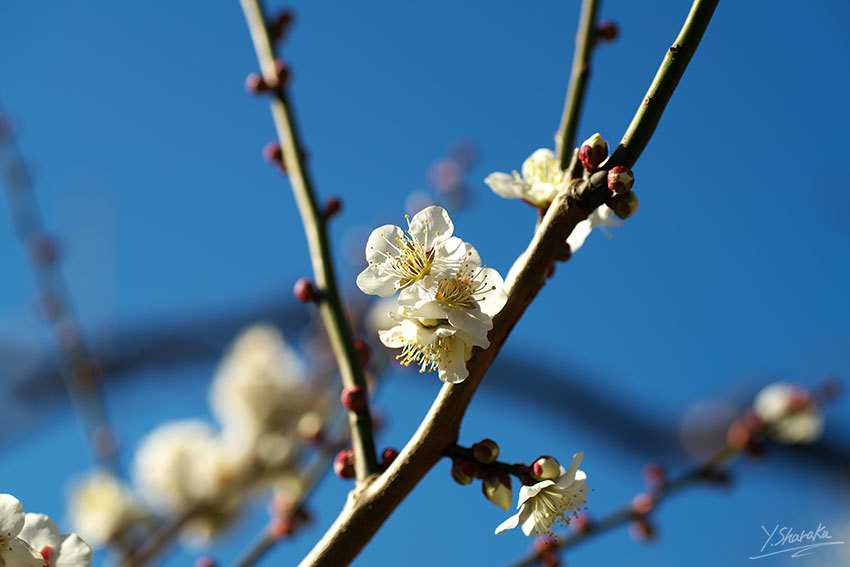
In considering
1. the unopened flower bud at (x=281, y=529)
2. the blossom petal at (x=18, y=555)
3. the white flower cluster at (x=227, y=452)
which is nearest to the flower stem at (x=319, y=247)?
the blossom petal at (x=18, y=555)

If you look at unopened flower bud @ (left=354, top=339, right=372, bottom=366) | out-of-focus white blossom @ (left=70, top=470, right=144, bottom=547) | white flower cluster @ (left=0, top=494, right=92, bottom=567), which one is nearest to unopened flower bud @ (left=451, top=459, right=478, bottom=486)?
unopened flower bud @ (left=354, top=339, right=372, bottom=366)

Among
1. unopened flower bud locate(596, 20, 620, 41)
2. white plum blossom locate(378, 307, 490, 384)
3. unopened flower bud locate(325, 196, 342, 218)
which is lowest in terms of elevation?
white plum blossom locate(378, 307, 490, 384)

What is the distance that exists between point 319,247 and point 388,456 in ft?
1.42

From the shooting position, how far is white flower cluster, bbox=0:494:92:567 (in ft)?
3.11

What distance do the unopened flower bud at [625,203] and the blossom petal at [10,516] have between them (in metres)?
0.86

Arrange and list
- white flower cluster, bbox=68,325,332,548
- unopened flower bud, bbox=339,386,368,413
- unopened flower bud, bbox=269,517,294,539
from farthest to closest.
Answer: white flower cluster, bbox=68,325,332,548 < unopened flower bud, bbox=269,517,294,539 < unopened flower bud, bbox=339,386,368,413

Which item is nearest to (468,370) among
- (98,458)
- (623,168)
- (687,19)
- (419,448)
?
(419,448)

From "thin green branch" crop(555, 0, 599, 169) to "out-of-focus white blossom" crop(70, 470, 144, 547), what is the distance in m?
2.89

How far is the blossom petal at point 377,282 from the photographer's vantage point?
1.03 meters

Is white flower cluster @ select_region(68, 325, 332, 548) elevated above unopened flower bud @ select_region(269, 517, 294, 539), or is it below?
above

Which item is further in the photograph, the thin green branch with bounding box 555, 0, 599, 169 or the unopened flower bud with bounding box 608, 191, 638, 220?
the thin green branch with bounding box 555, 0, 599, 169

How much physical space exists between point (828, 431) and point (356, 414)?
4.41m

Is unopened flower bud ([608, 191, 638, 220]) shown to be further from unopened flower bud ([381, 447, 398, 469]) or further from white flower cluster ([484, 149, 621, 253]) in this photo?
unopened flower bud ([381, 447, 398, 469])

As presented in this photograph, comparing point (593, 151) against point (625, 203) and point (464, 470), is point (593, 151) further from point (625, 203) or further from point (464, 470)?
point (464, 470)
